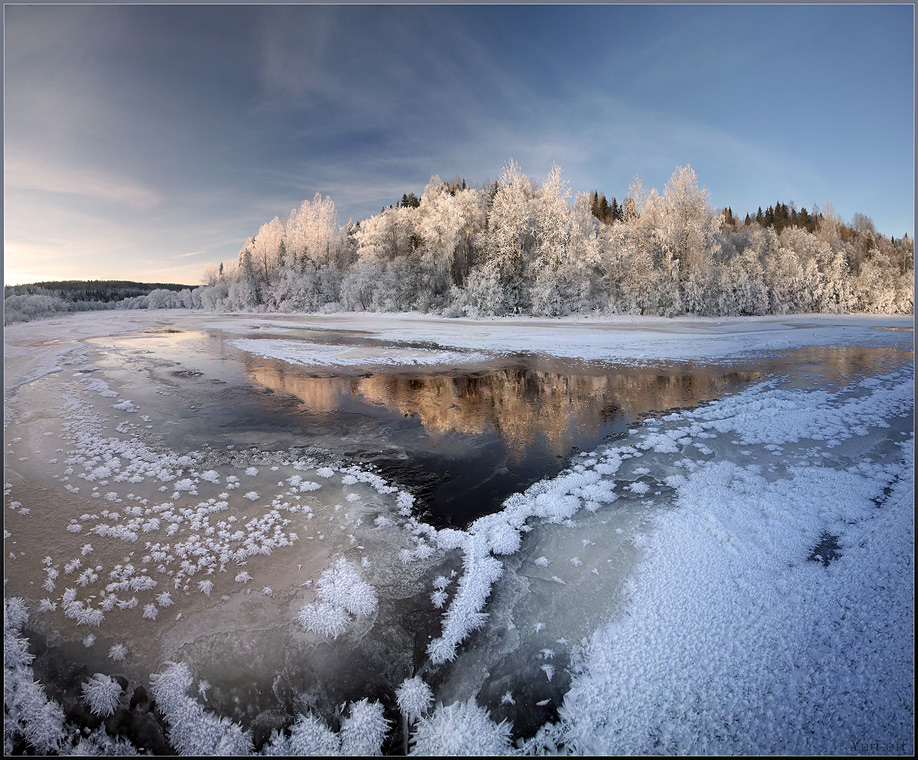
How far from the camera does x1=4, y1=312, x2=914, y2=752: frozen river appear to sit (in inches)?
101

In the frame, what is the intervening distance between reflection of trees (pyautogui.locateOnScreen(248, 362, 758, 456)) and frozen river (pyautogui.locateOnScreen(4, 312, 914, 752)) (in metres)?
0.11

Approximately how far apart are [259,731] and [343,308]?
44.7m

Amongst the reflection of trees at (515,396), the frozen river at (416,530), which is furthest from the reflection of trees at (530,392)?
the frozen river at (416,530)

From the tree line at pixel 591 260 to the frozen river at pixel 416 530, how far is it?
26.6 m

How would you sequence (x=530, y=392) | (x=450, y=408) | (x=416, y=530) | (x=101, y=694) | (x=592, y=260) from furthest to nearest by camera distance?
(x=592, y=260), (x=530, y=392), (x=450, y=408), (x=416, y=530), (x=101, y=694)

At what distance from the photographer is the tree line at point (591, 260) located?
34875mm

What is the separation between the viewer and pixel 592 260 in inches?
1368

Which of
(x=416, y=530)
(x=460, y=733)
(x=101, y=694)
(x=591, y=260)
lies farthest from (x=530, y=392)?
(x=591, y=260)

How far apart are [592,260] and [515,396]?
1134 inches

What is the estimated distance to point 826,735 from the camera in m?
2.11

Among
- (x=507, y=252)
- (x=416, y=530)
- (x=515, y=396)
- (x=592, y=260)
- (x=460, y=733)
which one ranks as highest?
(x=507, y=252)

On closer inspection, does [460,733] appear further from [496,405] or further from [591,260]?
[591,260]

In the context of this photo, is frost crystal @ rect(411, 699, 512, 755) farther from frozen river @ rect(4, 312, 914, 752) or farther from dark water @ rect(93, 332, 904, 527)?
dark water @ rect(93, 332, 904, 527)

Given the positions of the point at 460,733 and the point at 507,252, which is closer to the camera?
the point at 460,733
